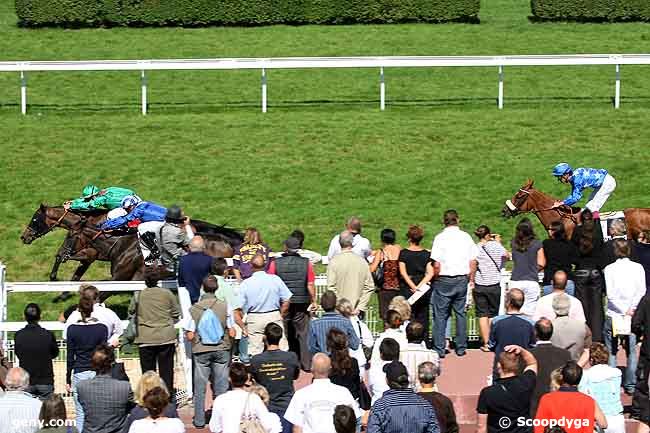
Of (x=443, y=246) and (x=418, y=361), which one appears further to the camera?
(x=443, y=246)

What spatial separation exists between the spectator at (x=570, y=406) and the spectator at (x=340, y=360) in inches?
57.2

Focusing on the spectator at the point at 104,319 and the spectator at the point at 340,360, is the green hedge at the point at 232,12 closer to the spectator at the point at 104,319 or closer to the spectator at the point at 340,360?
the spectator at the point at 104,319

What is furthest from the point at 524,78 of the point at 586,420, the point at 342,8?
the point at 586,420

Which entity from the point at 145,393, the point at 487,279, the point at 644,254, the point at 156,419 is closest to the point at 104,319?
the point at 145,393

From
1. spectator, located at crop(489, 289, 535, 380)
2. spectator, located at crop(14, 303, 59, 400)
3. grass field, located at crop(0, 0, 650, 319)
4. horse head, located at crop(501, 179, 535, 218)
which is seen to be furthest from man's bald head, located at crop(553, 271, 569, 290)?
grass field, located at crop(0, 0, 650, 319)

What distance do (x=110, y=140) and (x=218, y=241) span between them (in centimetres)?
627

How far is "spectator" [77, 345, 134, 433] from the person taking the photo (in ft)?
28.9

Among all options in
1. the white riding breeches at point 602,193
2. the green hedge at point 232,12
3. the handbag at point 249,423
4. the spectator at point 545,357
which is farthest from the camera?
the green hedge at point 232,12

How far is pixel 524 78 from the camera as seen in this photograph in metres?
22.9

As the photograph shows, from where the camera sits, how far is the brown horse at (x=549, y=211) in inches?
554

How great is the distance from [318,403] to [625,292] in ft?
11.8

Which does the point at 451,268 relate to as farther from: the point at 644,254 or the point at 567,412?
the point at 567,412

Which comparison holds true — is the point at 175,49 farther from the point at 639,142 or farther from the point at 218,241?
the point at 218,241

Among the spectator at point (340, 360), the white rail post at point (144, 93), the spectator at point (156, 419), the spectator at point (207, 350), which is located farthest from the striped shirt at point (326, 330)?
the white rail post at point (144, 93)
